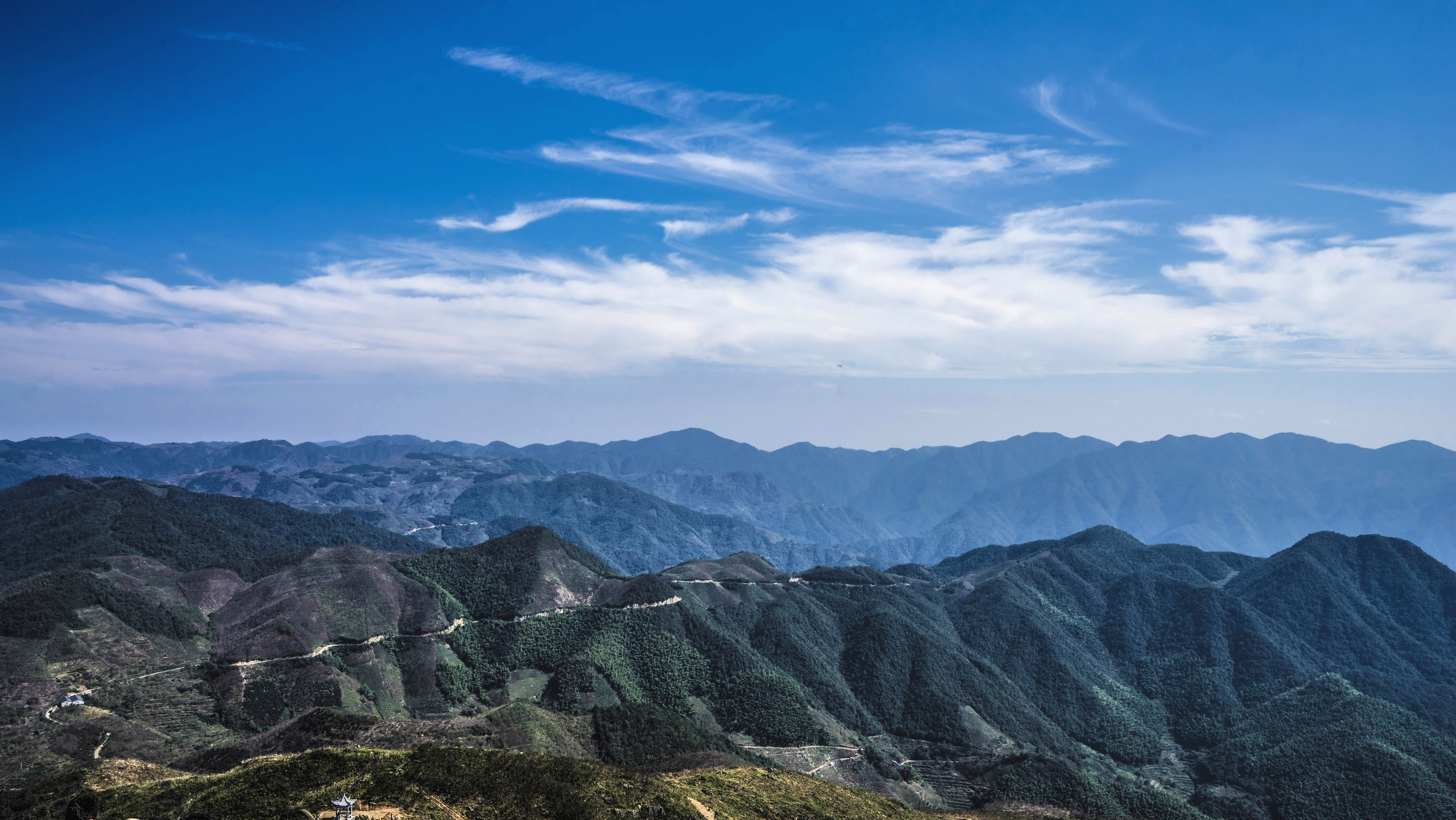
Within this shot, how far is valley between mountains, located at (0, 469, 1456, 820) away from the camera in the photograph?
94375mm

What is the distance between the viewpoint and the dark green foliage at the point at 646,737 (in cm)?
9962

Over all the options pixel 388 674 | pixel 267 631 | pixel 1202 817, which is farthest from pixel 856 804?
pixel 267 631

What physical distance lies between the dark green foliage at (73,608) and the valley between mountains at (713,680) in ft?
1.54

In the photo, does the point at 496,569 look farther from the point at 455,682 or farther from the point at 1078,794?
the point at 1078,794

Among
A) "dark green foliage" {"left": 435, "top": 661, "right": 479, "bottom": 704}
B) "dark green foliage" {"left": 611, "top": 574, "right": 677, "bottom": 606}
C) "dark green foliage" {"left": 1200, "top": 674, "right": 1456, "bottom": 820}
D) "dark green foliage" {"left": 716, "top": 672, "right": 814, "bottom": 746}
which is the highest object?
"dark green foliage" {"left": 611, "top": 574, "right": 677, "bottom": 606}

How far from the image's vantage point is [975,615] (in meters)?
189

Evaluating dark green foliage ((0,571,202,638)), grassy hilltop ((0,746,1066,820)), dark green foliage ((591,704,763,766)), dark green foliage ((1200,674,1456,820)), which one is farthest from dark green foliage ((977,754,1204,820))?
dark green foliage ((0,571,202,638))

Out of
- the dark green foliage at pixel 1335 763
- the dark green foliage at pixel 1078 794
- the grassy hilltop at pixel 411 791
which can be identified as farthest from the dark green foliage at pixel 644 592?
the dark green foliage at pixel 1335 763

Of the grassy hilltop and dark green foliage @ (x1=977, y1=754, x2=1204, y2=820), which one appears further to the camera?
dark green foliage @ (x1=977, y1=754, x2=1204, y2=820)

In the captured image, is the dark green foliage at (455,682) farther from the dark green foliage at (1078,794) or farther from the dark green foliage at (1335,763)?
the dark green foliage at (1335,763)

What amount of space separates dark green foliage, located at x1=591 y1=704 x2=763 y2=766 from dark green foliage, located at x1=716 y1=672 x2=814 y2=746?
38.7 ft

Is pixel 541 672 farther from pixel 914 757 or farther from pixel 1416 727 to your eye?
pixel 1416 727

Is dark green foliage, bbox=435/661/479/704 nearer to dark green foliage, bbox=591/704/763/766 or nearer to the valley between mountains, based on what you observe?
the valley between mountains

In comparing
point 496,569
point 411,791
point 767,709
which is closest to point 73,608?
point 496,569
